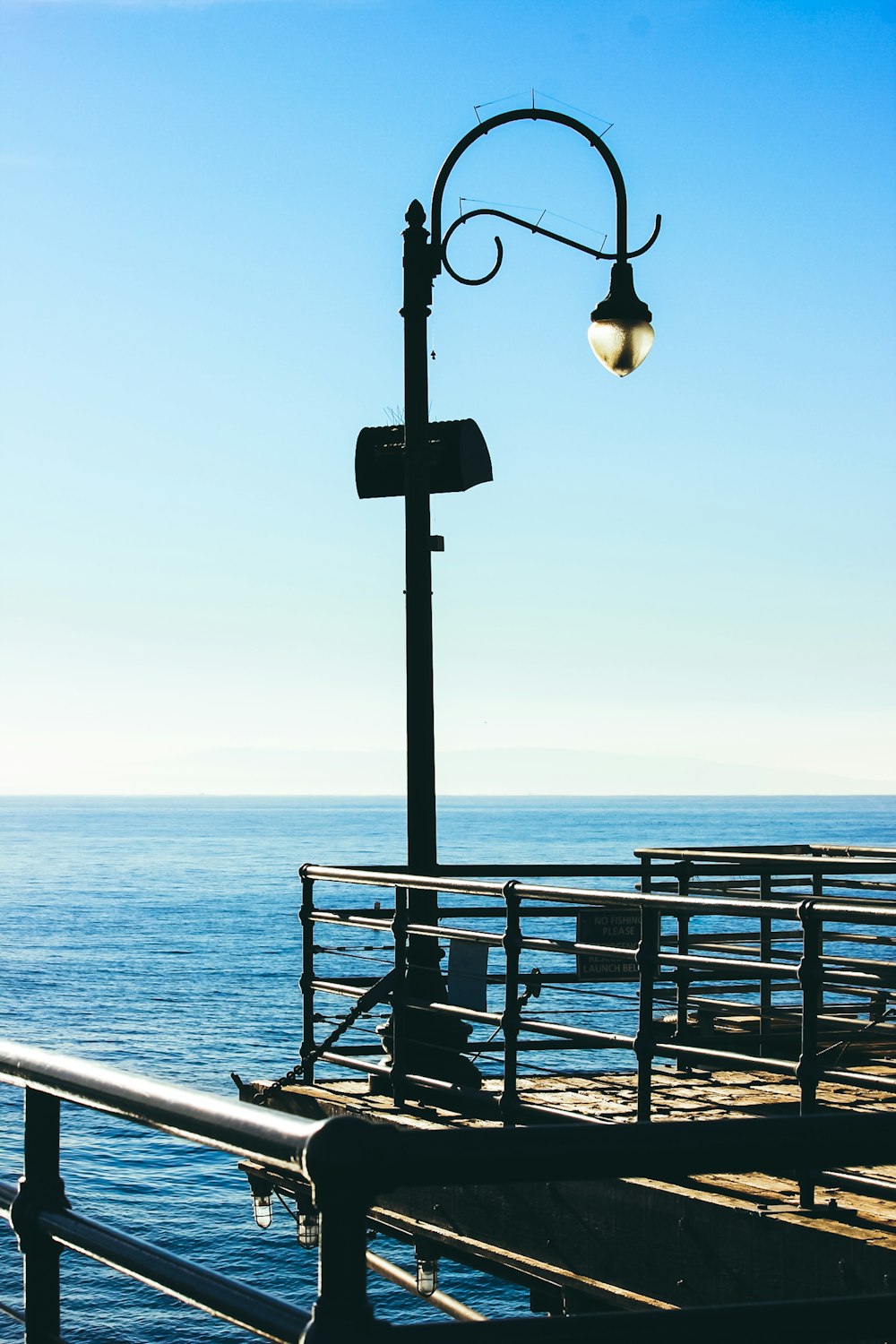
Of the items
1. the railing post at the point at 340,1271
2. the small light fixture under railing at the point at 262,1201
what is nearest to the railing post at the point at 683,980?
the small light fixture under railing at the point at 262,1201

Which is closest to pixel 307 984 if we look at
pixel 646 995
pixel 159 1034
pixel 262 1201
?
pixel 262 1201

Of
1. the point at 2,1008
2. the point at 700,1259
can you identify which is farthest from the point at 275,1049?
→ the point at 700,1259

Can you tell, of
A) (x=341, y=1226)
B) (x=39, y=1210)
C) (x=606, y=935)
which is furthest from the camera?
(x=606, y=935)

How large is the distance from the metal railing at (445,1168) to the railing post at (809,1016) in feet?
12.3

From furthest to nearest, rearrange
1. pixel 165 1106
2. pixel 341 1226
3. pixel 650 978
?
pixel 650 978 < pixel 165 1106 < pixel 341 1226

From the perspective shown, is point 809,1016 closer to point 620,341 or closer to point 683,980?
point 683,980

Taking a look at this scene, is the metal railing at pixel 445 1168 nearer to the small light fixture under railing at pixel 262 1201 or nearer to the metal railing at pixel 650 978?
the metal railing at pixel 650 978

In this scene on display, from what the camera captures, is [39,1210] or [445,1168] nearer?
[445,1168]

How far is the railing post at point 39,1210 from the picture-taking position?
254 centimetres

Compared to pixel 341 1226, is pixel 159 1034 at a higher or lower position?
lower

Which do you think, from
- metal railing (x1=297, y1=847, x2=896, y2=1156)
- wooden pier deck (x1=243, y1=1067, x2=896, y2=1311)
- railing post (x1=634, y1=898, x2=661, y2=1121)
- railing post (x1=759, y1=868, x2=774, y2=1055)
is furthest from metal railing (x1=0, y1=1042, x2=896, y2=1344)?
railing post (x1=759, y1=868, x2=774, y2=1055)

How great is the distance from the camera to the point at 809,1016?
585 centimetres

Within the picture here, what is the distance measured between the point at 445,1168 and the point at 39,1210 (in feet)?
3.44

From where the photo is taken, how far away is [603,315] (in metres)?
9.80
